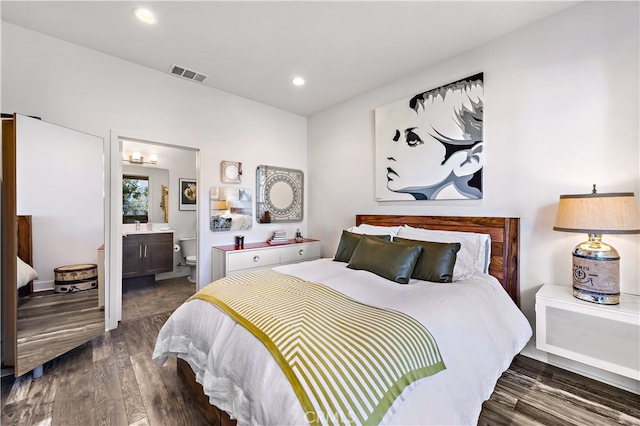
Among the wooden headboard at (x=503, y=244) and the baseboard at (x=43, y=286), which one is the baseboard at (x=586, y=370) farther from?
the baseboard at (x=43, y=286)

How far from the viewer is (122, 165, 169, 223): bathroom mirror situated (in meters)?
4.66

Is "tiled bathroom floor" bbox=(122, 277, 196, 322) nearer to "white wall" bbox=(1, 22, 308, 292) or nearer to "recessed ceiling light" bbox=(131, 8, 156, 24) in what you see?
"white wall" bbox=(1, 22, 308, 292)

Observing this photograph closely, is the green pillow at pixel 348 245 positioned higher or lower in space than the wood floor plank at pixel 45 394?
higher

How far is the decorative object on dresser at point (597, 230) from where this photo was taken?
1.68m

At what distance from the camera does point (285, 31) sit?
2344 mm

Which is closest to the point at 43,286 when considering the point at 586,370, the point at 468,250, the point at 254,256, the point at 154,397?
the point at 154,397

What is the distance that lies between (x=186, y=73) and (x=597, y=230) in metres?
3.96

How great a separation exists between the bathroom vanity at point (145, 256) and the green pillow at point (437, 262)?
4038mm

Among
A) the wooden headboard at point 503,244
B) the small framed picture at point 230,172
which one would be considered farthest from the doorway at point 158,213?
the wooden headboard at point 503,244

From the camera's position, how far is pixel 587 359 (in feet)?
5.80

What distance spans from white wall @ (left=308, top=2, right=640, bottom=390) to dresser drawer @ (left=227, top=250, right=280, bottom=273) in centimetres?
204

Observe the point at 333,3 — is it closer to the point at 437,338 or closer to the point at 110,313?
the point at 437,338

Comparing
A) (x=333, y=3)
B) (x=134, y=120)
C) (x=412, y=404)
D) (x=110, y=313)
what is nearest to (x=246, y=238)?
(x=110, y=313)

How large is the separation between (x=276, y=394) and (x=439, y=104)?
9.53 feet
